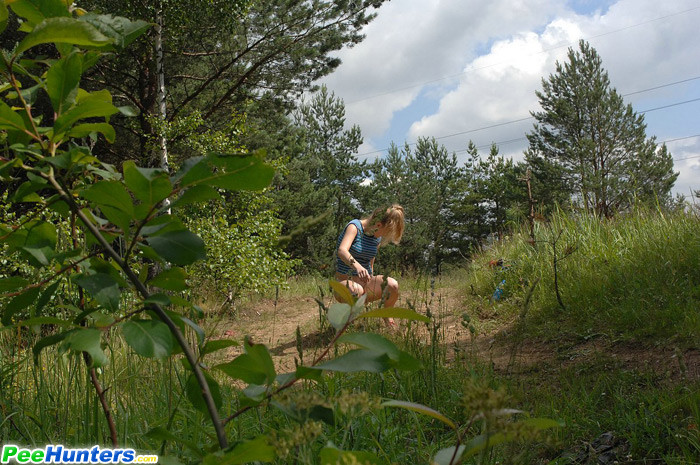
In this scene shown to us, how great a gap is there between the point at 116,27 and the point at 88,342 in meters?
0.38

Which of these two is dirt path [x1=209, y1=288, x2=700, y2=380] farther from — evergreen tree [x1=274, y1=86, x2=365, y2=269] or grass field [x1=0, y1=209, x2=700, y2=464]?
evergreen tree [x1=274, y1=86, x2=365, y2=269]

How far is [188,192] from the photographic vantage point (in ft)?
1.84

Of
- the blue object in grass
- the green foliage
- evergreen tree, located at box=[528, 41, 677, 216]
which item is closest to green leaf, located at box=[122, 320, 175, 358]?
the blue object in grass

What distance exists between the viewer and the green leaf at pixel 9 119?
1.84ft

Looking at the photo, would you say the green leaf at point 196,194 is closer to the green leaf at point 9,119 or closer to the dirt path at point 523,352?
the green leaf at point 9,119

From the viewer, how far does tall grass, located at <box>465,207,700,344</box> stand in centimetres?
296

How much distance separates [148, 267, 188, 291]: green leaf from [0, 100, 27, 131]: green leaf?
0.24 meters

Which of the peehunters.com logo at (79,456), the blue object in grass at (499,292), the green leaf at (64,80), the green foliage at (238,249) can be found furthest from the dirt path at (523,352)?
the green foliage at (238,249)

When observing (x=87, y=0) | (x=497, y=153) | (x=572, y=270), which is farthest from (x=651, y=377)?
(x=497, y=153)

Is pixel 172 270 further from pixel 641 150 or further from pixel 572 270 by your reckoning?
pixel 641 150

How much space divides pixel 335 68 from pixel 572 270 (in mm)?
7428

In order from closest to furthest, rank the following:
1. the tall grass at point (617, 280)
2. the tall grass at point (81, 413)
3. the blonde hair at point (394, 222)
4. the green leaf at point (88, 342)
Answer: the green leaf at point (88, 342) → the tall grass at point (81, 413) → the tall grass at point (617, 280) → the blonde hair at point (394, 222)

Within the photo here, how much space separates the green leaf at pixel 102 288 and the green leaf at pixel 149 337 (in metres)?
0.04

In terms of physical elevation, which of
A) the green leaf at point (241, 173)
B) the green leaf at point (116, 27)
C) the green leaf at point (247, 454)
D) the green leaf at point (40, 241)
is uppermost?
the green leaf at point (116, 27)
